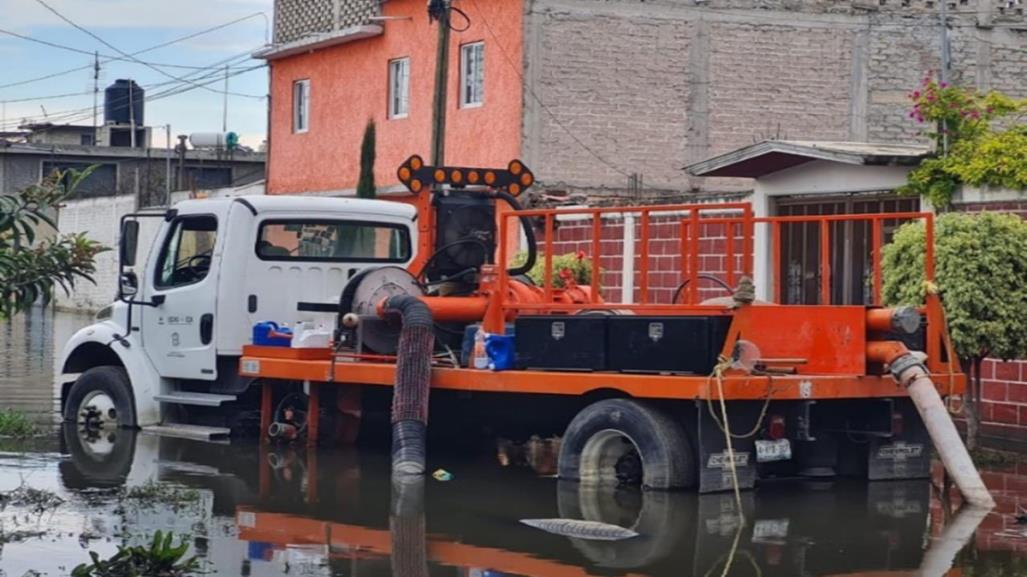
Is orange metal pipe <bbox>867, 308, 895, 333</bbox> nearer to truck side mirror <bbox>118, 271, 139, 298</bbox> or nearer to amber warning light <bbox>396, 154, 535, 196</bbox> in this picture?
amber warning light <bbox>396, 154, 535, 196</bbox>

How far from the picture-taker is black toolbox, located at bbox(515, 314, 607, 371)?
1308 cm

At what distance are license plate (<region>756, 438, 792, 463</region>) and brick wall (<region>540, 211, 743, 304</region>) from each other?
5815mm

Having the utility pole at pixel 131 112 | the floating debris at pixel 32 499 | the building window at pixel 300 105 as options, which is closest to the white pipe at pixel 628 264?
the floating debris at pixel 32 499

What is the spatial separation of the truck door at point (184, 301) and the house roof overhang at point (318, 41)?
18088 millimetres

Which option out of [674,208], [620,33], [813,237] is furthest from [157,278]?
[620,33]

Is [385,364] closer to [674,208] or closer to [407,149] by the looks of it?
[674,208]

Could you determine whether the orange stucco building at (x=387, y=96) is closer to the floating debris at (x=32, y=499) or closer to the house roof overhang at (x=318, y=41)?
the house roof overhang at (x=318, y=41)

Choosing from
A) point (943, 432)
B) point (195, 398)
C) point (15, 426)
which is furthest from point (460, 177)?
point (15, 426)

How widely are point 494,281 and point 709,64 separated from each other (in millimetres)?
17004

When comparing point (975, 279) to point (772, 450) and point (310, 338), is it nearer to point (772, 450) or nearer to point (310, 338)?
point (772, 450)

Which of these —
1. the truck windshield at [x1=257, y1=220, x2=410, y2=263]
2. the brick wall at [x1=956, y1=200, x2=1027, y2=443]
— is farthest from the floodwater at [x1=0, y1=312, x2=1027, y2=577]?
the brick wall at [x1=956, y1=200, x2=1027, y2=443]

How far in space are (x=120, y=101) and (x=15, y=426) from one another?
51413 mm

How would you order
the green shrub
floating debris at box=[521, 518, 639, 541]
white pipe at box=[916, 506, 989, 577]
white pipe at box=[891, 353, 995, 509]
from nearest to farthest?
1. white pipe at box=[916, 506, 989, 577]
2. floating debris at box=[521, 518, 639, 541]
3. white pipe at box=[891, 353, 995, 509]
4. the green shrub

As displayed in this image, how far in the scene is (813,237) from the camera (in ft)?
67.2
